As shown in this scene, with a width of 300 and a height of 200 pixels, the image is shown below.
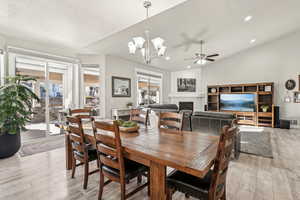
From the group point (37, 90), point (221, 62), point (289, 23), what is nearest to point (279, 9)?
point (289, 23)

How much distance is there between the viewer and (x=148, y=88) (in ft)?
24.1

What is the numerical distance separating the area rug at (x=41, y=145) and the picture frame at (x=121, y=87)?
2178 millimetres

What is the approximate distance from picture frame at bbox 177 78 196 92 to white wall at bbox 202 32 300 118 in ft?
4.24

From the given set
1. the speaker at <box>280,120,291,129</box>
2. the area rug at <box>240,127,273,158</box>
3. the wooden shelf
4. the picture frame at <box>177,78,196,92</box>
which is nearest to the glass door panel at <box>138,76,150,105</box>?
the picture frame at <box>177,78,196,92</box>

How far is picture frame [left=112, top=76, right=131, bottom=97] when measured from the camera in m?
5.32

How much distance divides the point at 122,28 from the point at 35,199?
366 cm

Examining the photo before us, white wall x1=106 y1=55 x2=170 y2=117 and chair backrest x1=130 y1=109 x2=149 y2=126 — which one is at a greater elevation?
white wall x1=106 y1=55 x2=170 y2=117

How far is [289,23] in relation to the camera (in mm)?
5293

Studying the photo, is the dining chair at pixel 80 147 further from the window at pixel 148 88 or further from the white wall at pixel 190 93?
the white wall at pixel 190 93

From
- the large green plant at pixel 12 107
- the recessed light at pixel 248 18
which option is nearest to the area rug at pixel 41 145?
the large green plant at pixel 12 107

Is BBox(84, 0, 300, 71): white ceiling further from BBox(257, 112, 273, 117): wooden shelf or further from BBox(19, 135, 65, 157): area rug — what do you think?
BBox(257, 112, 273, 117): wooden shelf

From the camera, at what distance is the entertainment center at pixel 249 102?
20.8ft

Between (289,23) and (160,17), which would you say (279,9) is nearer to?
(289,23)

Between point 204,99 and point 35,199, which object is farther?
point 204,99
